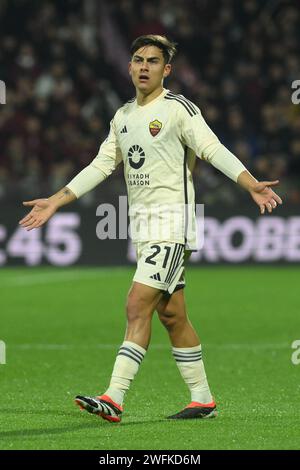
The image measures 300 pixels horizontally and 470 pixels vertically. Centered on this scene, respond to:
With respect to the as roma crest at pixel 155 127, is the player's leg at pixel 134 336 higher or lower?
lower

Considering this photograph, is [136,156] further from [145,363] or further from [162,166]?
[145,363]

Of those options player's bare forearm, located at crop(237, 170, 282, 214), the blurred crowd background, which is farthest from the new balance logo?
the blurred crowd background

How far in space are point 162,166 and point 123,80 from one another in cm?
1447

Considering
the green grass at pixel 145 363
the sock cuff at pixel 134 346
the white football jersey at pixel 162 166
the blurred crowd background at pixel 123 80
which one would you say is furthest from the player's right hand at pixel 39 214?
the blurred crowd background at pixel 123 80

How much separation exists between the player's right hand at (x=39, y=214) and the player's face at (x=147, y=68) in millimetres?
840

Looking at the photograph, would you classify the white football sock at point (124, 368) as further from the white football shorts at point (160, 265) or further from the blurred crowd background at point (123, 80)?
the blurred crowd background at point (123, 80)

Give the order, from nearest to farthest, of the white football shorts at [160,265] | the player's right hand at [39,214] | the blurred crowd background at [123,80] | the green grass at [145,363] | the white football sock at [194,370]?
the green grass at [145,363] → the player's right hand at [39,214] → the white football shorts at [160,265] → the white football sock at [194,370] → the blurred crowd background at [123,80]

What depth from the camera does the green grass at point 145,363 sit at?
6.28m

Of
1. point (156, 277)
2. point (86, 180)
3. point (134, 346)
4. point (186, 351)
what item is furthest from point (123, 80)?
point (134, 346)

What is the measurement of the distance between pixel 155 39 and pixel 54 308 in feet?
23.9

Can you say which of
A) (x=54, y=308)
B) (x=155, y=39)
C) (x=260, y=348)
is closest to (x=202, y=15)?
(x=54, y=308)

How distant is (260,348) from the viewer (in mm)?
10523

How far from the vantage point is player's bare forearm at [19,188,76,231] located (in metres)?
6.68

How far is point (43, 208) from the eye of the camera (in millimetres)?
6777
